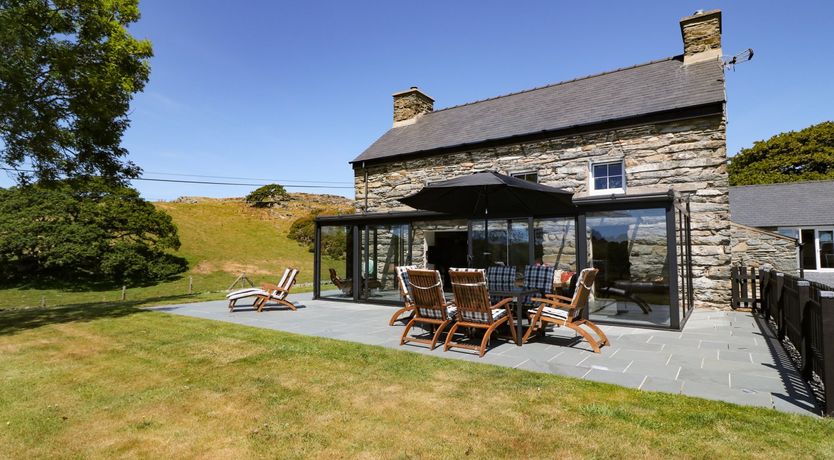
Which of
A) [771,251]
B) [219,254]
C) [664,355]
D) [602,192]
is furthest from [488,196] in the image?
[219,254]

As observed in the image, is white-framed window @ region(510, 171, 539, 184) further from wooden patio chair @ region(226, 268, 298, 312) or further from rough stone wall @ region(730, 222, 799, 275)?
wooden patio chair @ region(226, 268, 298, 312)

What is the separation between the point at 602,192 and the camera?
10.5 metres

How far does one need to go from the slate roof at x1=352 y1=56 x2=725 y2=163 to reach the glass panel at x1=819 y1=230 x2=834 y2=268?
12452 millimetres

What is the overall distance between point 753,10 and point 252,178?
32.0m

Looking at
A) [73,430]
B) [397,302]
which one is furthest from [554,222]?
[73,430]

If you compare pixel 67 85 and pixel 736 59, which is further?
pixel 736 59

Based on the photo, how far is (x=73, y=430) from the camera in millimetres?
2977

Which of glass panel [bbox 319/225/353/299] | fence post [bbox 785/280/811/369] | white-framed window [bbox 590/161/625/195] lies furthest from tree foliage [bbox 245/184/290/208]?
fence post [bbox 785/280/811/369]

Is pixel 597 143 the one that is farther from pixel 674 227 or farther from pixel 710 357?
pixel 710 357

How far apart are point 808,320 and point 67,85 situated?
13155mm

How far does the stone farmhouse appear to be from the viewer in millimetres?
7633

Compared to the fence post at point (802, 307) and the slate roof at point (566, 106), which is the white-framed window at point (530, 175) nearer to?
the slate roof at point (566, 106)

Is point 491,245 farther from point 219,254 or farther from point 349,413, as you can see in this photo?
point 219,254

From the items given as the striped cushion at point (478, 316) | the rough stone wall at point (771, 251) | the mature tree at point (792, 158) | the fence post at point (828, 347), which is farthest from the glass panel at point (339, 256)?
the mature tree at point (792, 158)
